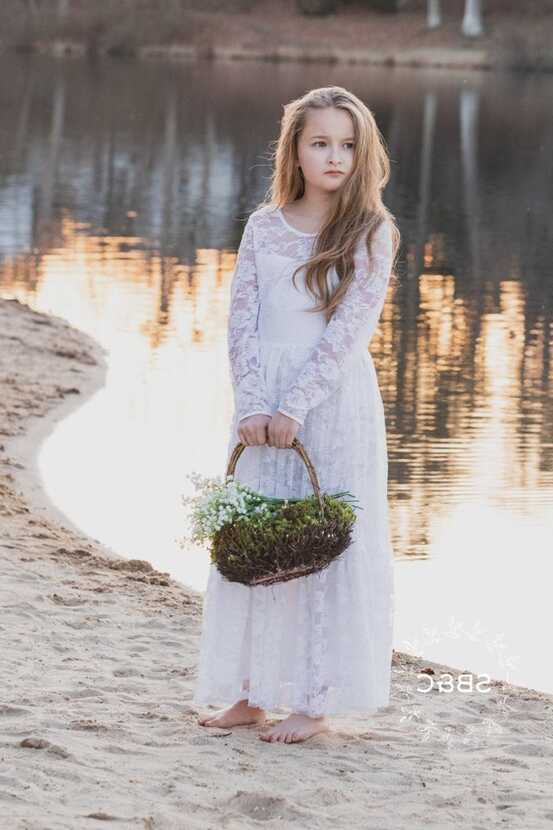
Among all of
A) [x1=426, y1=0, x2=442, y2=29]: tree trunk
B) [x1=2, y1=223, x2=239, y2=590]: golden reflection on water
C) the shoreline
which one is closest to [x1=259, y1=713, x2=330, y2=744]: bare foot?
[x1=2, y1=223, x2=239, y2=590]: golden reflection on water

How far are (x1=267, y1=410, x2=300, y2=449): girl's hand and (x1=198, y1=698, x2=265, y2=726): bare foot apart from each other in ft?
2.39

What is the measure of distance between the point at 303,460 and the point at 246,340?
0.35 metres

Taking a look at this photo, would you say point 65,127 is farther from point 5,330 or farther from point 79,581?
point 79,581

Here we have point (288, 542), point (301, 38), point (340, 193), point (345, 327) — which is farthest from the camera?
point (301, 38)

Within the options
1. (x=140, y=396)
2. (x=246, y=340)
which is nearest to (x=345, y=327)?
(x=246, y=340)

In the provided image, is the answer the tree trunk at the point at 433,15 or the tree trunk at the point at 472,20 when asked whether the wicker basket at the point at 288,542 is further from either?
the tree trunk at the point at 433,15

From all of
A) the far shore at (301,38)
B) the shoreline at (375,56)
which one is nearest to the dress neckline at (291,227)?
the far shore at (301,38)

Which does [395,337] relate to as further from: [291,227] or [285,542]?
[285,542]

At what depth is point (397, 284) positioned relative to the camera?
14.1 metres

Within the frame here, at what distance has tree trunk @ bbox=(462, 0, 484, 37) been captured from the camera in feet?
166

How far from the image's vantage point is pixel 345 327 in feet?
14.5

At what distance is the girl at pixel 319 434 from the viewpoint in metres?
4.46

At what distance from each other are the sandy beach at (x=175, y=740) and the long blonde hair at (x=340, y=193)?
3.78 feet

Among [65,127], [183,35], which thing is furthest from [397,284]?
[183,35]
